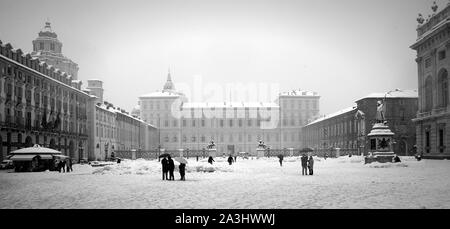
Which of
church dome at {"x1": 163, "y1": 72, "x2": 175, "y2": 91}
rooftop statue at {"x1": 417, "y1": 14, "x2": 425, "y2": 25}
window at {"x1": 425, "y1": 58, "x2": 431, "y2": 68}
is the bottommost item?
window at {"x1": 425, "y1": 58, "x2": 431, "y2": 68}

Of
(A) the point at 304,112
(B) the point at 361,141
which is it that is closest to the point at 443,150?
(B) the point at 361,141

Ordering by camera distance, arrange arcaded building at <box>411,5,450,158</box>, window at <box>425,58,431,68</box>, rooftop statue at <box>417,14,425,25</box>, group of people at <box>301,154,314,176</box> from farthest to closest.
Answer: rooftop statue at <box>417,14,425,25</box> < window at <box>425,58,431,68</box> < arcaded building at <box>411,5,450,158</box> < group of people at <box>301,154,314,176</box>

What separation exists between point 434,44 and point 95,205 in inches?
1670

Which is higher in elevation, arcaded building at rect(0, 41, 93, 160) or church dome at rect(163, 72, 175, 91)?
church dome at rect(163, 72, 175, 91)

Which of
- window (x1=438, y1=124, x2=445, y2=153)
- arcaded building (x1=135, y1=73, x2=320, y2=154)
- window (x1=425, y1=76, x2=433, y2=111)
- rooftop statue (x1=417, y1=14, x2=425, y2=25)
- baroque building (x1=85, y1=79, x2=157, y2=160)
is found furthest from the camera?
arcaded building (x1=135, y1=73, x2=320, y2=154)

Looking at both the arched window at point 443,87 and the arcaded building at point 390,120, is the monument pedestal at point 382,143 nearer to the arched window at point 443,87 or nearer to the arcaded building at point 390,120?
the arched window at point 443,87

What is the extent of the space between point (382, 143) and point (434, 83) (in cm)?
1517

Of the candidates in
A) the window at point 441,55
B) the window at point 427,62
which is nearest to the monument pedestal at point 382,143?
the window at point 441,55

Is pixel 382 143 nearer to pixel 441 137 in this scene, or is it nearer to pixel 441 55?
pixel 441 137

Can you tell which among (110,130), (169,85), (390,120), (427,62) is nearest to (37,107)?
(110,130)

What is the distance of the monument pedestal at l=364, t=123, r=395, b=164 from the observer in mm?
34469

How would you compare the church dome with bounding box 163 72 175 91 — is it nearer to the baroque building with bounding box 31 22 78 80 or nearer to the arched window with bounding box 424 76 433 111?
the baroque building with bounding box 31 22 78 80

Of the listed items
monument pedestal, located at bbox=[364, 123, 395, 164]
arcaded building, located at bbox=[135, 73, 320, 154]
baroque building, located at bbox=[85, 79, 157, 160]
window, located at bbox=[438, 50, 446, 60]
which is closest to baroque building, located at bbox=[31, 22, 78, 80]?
baroque building, located at bbox=[85, 79, 157, 160]

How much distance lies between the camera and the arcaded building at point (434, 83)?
43.1 meters
